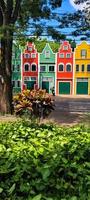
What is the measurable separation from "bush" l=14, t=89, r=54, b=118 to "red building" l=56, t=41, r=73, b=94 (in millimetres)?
47875

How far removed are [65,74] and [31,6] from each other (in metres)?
43.4

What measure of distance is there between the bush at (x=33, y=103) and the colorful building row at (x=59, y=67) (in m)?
47.7

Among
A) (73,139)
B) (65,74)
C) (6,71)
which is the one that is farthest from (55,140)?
(65,74)

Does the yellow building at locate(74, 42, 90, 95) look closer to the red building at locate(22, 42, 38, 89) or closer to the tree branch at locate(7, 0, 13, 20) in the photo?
the red building at locate(22, 42, 38, 89)

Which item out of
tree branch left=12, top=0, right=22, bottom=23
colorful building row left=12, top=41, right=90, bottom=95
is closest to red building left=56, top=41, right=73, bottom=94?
colorful building row left=12, top=41, right=90, bottom=95

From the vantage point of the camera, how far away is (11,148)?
12.8 ft

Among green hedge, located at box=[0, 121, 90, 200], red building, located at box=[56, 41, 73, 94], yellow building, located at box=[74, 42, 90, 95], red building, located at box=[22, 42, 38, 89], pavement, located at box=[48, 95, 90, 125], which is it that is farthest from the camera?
red building, located at box=[22, 42, 38, 89]

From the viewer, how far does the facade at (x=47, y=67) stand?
64562 mm

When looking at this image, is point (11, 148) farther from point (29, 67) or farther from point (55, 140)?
point (29, 67)

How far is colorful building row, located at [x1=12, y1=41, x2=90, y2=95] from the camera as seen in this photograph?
6438 cm

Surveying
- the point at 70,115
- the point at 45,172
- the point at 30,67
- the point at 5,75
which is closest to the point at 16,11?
the point at 5,75

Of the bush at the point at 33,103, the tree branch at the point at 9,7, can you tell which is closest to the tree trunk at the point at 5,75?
the tree branch at the point at 9,7

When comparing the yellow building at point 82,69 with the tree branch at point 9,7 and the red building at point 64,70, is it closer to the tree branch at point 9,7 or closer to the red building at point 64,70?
the red building at point 64,70

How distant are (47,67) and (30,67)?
252 cm
